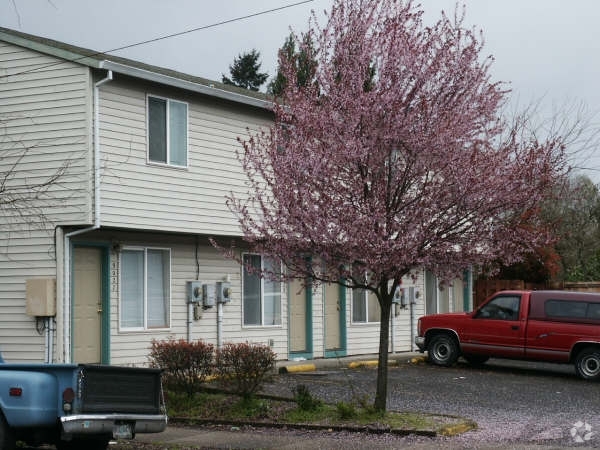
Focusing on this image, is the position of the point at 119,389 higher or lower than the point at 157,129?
lower

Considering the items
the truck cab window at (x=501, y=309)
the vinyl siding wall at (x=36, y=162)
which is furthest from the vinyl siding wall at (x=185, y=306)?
the truck cab window at (x=501, y=309)

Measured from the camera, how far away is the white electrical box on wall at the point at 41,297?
57.6ft

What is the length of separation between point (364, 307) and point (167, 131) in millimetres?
8401

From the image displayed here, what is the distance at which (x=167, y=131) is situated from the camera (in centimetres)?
1948

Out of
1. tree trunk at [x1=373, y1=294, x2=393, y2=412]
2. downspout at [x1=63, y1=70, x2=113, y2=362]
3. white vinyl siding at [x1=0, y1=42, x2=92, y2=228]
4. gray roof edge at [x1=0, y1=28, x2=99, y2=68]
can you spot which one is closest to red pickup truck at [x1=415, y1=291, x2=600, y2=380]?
tree trunk at [x1=373, y1=294, x2=393, y2=412]

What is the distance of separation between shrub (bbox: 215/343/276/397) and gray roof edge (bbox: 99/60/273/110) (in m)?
4.25

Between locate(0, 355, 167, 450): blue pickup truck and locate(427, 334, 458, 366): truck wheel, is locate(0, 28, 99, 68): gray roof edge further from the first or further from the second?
locate(427, 334, 458, 366): truck wheel

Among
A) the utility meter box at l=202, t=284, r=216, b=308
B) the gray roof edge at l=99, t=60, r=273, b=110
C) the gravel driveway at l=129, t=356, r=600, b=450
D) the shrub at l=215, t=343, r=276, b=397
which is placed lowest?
the gravel driveway at l=129, t=356, r=600, b=450

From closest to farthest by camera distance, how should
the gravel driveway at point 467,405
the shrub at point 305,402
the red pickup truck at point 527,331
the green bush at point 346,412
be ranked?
the gravel driveway at point 467,405
the green bush at point 346,412
the shrub at point 305,402
the red pickup truck at point 527,331

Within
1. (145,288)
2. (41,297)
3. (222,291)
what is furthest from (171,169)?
(41,297)

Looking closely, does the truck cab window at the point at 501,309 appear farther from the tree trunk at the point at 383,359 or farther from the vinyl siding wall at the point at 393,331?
the tree trunk at the point at 383,359

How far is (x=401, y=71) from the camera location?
13.4 metres

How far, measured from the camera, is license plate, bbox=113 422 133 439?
1045 centimetres

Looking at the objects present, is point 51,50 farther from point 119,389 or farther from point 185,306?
point 119,389
